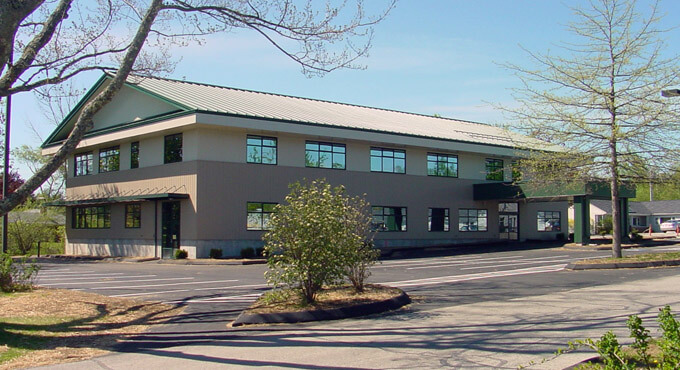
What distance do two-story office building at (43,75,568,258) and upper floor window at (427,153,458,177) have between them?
7cm

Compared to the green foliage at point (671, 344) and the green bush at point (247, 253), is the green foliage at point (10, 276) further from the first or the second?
the green bush at point (247, 253)

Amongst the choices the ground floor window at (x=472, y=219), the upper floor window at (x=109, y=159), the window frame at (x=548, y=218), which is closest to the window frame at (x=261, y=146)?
the upper floor window at (x=109, y=159)

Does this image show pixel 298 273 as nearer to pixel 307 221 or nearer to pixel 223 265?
pixel 307 221

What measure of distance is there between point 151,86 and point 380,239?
49.1 feet

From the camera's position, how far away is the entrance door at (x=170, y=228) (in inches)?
1235

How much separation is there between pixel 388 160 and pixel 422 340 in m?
28.3

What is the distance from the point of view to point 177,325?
10.9m

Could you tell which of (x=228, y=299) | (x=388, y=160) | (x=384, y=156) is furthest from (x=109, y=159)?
(x=228, y=299)

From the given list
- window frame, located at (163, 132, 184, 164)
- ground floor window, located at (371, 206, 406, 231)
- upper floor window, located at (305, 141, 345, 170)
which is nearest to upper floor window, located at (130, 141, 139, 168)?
window frame, located at (163, 132, 184, 164)

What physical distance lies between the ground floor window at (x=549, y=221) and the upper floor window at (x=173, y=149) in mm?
25578

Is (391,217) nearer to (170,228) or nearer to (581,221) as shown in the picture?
(581,221)

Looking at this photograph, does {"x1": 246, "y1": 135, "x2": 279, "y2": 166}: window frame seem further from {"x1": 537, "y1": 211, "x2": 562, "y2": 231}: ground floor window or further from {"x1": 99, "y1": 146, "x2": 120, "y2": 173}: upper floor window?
{"x1": 537, "y1": 211, "x2": 562, "y2": 231}: ground floor window

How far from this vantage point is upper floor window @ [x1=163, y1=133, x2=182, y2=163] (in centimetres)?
3152

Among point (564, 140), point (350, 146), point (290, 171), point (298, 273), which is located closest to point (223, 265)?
point (290, 171)
